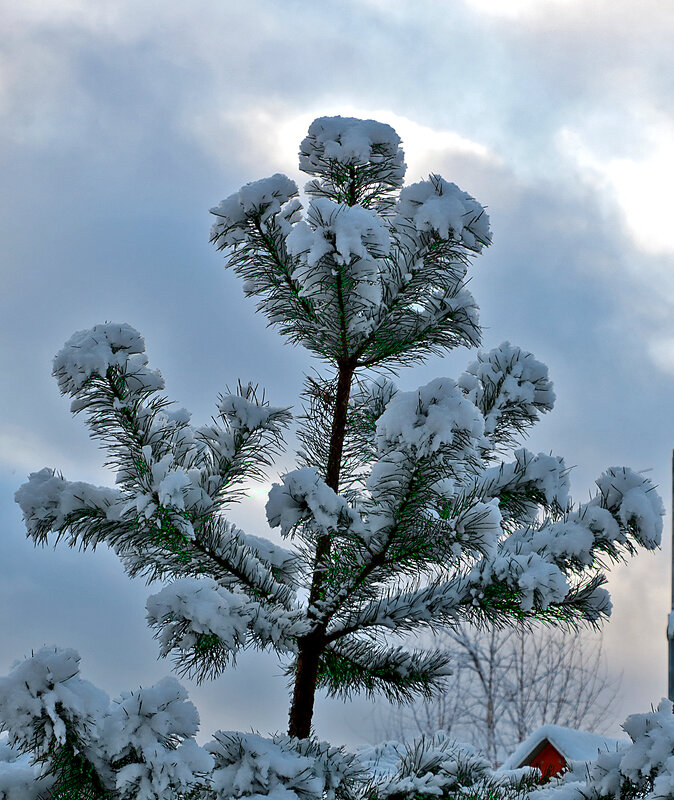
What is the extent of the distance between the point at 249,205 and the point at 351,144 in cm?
65

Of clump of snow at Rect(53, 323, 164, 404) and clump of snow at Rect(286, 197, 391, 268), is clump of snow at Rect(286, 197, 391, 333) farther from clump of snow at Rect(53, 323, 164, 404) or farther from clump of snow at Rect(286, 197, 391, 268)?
clump of snow at Rect(53, 323, 164, 404)

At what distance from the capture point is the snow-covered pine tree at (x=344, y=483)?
10.5ft

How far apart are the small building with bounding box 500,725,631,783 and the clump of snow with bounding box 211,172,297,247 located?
6.58 m

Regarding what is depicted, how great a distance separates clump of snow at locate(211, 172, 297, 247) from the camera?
3600 mm

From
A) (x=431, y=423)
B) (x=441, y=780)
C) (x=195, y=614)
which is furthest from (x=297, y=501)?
(x=441, y=780)

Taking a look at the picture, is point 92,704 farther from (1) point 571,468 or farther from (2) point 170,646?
(1) point 571,468

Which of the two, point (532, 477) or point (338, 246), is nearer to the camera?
point (338, 246)

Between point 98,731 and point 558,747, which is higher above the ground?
point 558,747

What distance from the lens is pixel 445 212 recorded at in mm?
3521

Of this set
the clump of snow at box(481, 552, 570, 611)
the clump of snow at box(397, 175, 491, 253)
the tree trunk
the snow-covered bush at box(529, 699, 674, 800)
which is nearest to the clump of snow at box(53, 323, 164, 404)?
the tree trunk

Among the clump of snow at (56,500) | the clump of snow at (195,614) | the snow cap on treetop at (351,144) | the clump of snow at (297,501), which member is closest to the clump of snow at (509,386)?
the snow cap on treetop at (351,144)

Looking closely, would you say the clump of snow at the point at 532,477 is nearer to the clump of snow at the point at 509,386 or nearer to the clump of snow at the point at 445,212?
the clump of snow at the point at 509,386

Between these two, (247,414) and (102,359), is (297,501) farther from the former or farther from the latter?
(102,359)

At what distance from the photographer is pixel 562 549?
3535mm
